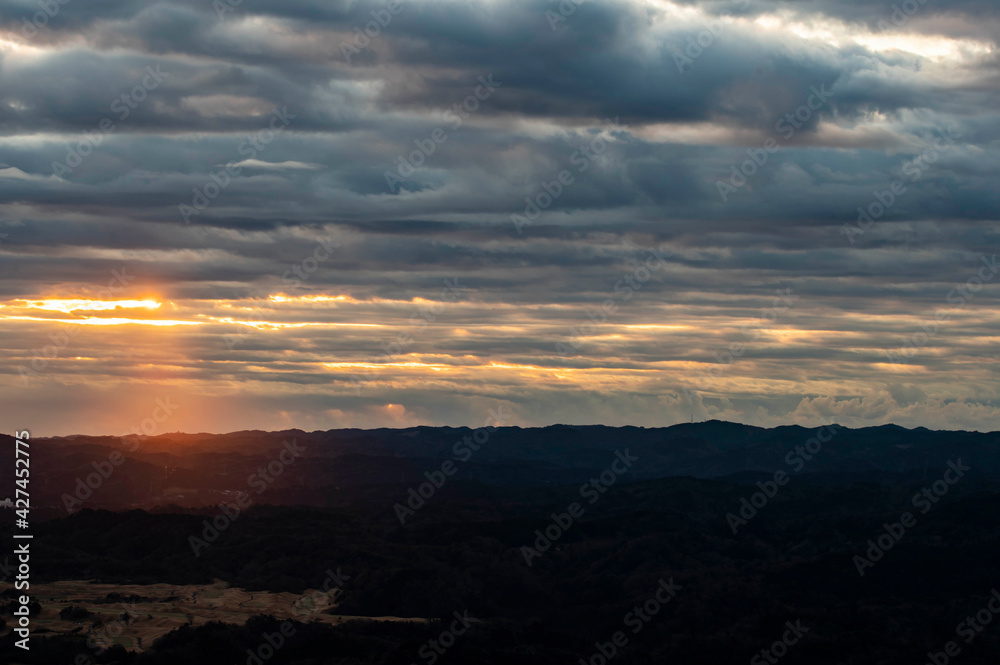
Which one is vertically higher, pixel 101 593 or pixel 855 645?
pixel 101 593

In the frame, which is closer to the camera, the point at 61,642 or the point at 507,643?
the point at 61,642

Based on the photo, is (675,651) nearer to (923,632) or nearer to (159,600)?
(923,632)

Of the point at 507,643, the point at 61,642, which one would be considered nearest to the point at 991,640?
the point at 507,643

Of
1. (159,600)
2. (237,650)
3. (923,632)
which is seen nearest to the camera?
(237,650)

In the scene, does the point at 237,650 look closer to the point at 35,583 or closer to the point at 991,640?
the point at 35,583

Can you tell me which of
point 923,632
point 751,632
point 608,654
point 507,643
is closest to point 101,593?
point 507,643

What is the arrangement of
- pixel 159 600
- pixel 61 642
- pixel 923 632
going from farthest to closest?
pixel 923 632 < pixel 159 600 < pixel 61 642
